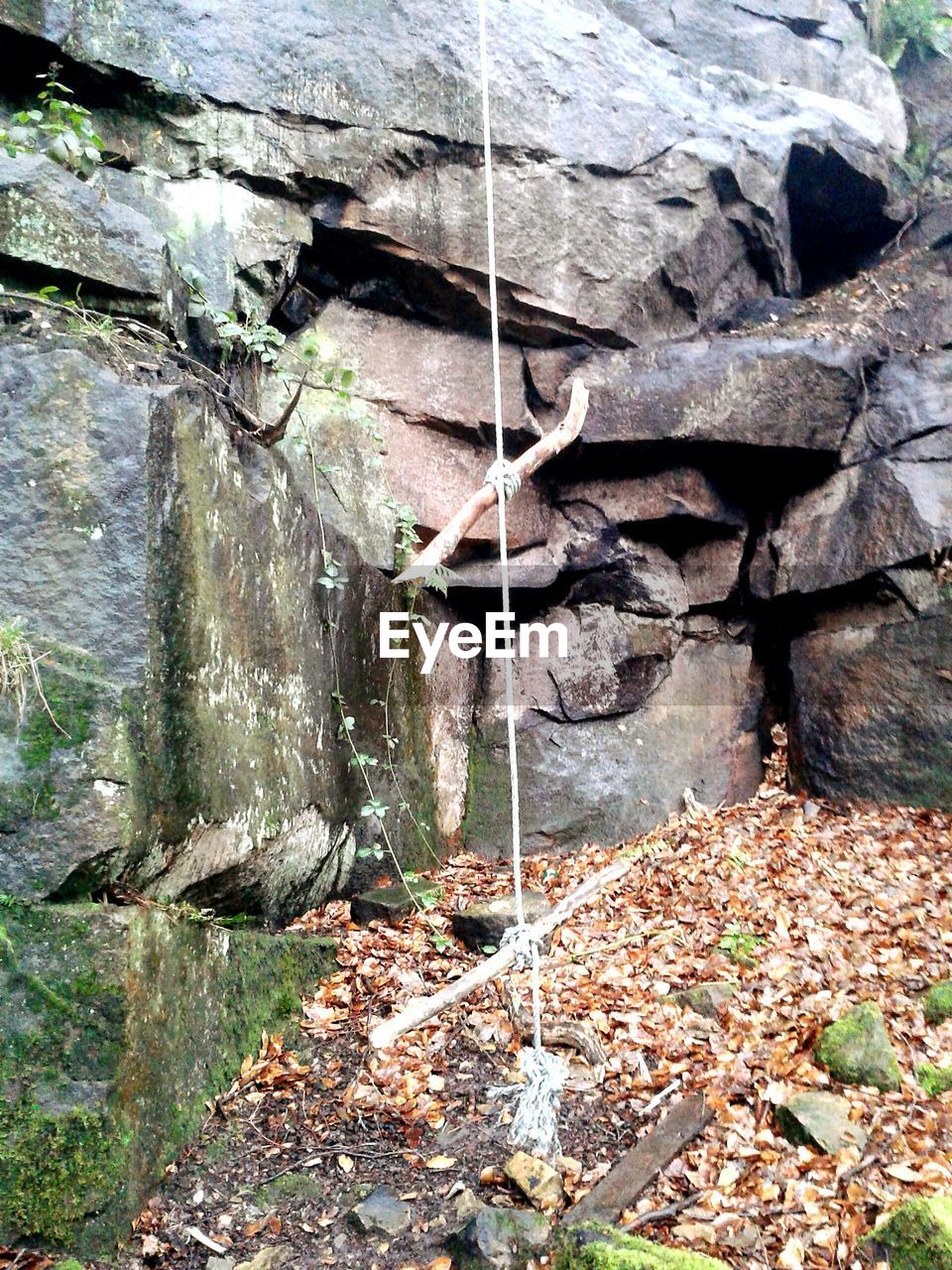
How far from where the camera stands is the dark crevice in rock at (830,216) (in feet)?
27.0

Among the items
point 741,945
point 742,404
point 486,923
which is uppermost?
point 742,404

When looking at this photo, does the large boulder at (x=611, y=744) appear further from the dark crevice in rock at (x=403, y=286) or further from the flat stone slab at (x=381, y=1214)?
the flat stone slab at (x=381, y=1214)

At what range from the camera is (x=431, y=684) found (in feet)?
21.4

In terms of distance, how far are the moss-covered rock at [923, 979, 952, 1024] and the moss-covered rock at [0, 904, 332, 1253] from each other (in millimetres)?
3089

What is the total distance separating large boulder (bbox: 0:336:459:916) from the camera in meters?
3.03

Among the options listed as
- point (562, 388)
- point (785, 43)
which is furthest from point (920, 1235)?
point (785, 43)

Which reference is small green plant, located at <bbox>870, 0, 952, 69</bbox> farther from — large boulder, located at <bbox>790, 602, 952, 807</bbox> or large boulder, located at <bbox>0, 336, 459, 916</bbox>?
large boulder, located at <bbox>0, 336, 459, 916</bbox>

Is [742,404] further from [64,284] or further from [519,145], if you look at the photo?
[64,284]

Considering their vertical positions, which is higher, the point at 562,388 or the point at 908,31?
the point at 908,31

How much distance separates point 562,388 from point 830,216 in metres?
3.93

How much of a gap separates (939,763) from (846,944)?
246cm

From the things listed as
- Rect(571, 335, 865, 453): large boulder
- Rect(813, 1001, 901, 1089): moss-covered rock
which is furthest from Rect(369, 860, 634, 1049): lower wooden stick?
Rect(571, 335, 865, 453): large boulder

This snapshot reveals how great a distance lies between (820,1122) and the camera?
3135 mm

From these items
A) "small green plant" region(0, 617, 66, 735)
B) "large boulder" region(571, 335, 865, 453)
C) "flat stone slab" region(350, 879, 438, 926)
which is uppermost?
"large boulder" region(571, 335, 865, 453)
